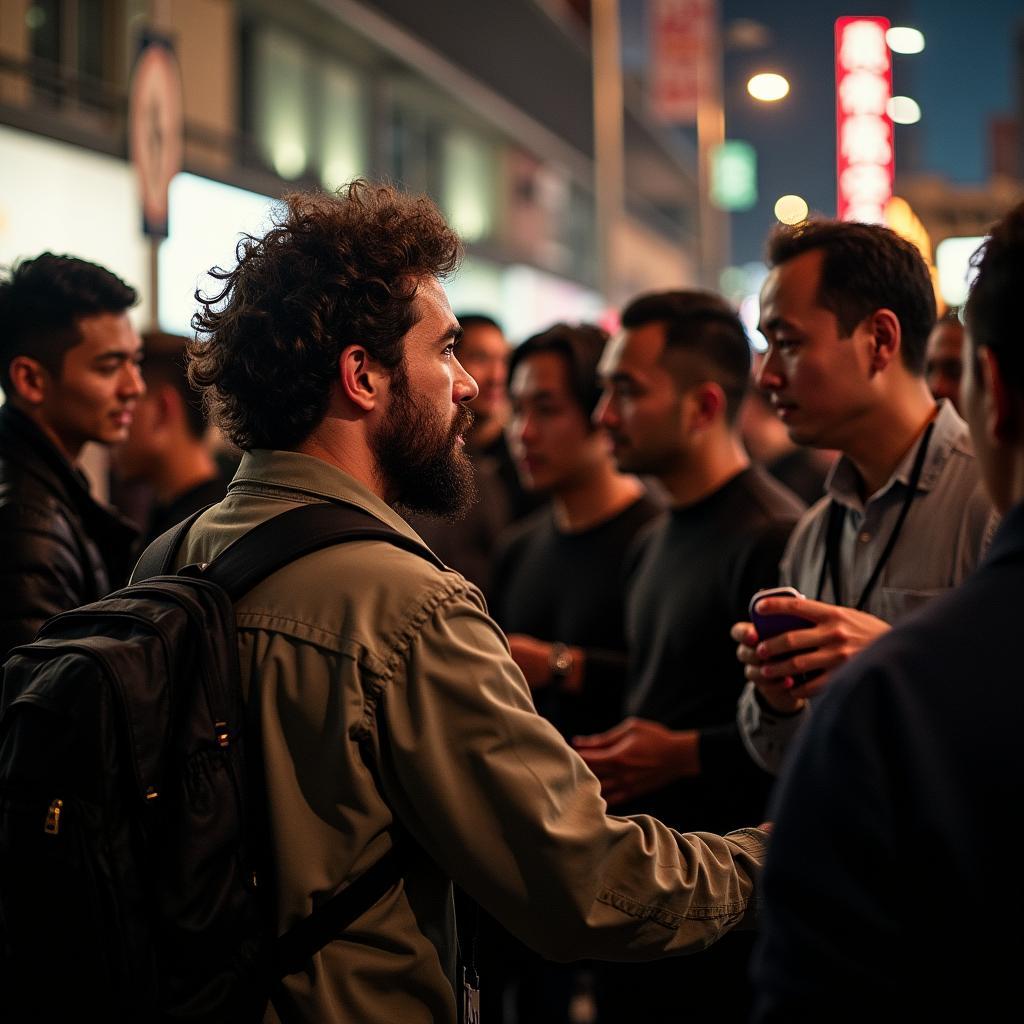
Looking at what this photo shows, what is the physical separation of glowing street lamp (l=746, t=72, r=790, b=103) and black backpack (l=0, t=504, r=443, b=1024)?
1713cm

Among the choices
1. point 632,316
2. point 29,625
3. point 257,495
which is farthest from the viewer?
point 632,316

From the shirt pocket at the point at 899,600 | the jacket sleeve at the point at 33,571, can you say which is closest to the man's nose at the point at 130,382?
the jacket sleeve at the point at 33,571

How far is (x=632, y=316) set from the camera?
4.47 m

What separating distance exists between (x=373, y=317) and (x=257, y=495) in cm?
37

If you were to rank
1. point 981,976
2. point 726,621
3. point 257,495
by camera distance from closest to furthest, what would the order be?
point 981,976 < point 257,495 < point 726,621

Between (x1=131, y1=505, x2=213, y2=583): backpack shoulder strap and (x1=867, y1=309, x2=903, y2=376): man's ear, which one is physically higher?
(x1=867, y1=309, x2=903, y2=376): man's ear

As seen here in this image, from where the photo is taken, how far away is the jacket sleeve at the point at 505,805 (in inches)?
75.2

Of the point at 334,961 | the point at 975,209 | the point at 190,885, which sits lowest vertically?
the point at 334,961

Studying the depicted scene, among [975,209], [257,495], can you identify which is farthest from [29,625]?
[975,209]

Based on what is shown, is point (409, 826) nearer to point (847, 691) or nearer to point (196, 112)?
point (847, 691)

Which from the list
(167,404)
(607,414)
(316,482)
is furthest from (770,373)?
(167,404)

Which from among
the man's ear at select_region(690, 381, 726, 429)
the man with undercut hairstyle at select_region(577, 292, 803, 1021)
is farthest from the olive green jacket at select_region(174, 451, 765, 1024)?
the man's ear at select_region(690, 381, 726, 429)

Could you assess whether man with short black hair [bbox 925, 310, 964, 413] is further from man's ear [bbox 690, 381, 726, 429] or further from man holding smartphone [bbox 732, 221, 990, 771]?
man holding smartphone [bbox 732, 221, 990, 771]

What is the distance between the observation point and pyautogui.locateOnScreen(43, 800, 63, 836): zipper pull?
5.84ft
